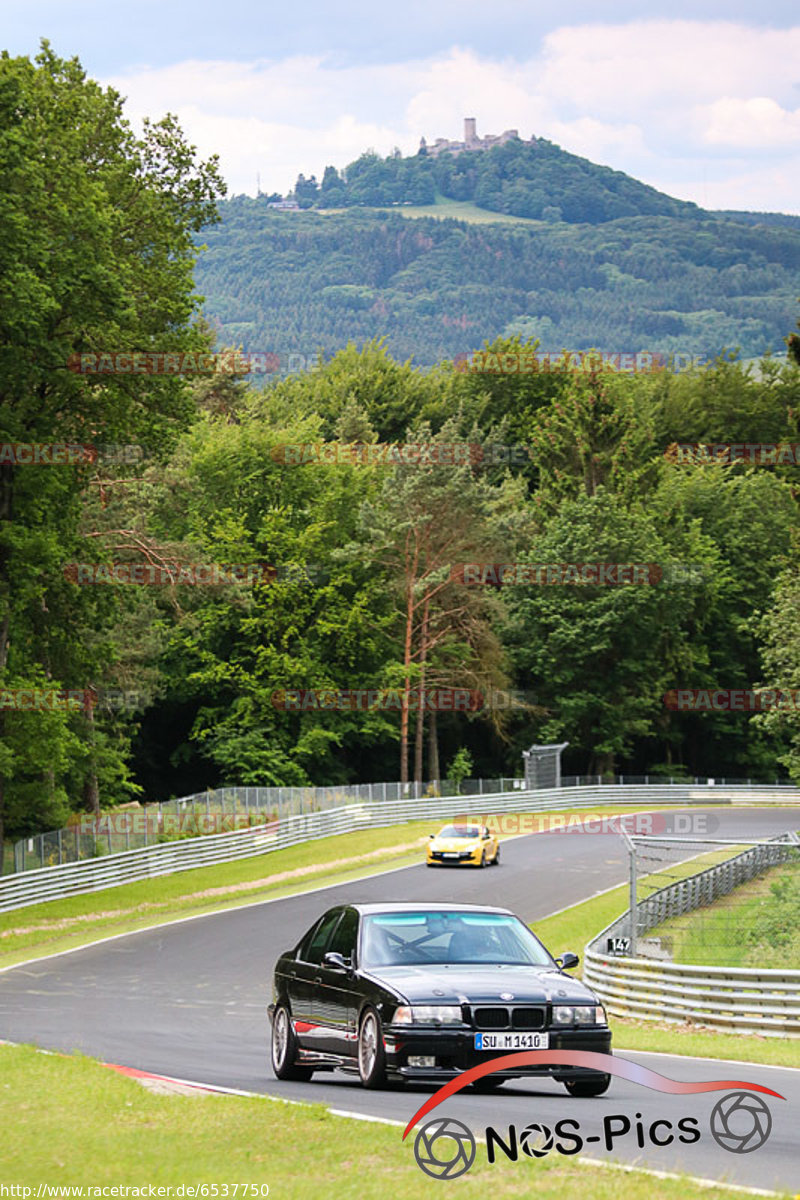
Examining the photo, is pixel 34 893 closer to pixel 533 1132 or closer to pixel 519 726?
pixel 533 1132

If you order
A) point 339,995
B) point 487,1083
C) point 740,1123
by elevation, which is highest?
point 339,995

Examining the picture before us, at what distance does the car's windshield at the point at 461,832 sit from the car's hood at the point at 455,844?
0.93 ft

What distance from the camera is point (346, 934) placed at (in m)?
12.7

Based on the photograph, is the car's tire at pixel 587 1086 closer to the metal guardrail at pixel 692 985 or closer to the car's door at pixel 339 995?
the car's door at pixel 339 995

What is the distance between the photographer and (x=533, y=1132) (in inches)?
357

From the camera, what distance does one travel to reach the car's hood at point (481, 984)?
1100cm

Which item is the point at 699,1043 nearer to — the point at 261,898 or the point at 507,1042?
the point at 507,1042

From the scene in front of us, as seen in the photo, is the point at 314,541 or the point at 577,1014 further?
the point at 314,541

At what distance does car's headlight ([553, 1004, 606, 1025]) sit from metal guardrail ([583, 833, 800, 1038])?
8.18m

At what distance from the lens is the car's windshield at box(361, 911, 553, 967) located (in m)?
12.1

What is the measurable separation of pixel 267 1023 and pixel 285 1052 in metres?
7.64

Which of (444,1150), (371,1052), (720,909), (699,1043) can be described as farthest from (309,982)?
(720,909)

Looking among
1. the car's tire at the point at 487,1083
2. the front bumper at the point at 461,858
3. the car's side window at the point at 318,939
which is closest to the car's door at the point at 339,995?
the car's side window at the point at 318,939

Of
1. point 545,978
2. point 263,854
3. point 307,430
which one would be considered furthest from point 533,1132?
point 307,430
